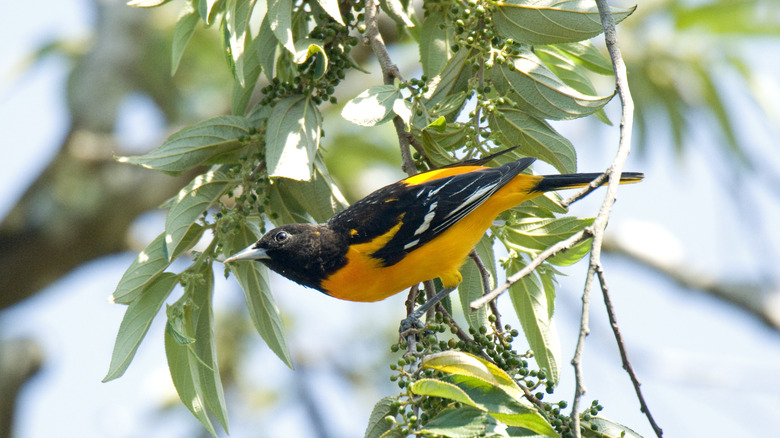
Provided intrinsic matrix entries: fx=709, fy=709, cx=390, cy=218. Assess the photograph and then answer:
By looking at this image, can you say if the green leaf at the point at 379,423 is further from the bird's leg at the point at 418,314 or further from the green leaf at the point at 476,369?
the bird's leg at the point at 418,314

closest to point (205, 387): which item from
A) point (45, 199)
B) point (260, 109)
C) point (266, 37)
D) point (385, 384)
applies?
point (260, 109)

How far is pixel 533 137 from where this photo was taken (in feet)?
8.38

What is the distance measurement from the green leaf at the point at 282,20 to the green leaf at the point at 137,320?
907 millimetres

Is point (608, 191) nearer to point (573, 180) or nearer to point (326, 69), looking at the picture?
point (573, 180)

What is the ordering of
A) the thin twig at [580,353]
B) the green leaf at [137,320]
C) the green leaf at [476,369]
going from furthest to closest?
the green leaf at [137,320] → the green leaf at [476,369] → the thin twig at [580,353]

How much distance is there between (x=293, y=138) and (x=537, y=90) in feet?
2.92

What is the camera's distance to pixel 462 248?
2922 mm

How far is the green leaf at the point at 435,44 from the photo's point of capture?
297cm

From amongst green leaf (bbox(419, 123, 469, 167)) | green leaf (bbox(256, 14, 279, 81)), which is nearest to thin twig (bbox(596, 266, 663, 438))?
green leaf (bbox(419, 123, 469, 167))

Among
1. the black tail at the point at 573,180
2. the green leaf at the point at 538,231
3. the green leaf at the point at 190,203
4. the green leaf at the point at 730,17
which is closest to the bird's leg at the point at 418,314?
the green leaf at the point at 538,231

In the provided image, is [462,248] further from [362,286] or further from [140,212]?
[140,212]

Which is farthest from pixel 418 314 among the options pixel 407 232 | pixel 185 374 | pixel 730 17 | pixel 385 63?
pixel 730 17

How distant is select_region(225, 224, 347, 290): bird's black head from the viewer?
9.40ft

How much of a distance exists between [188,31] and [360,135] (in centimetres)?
560
